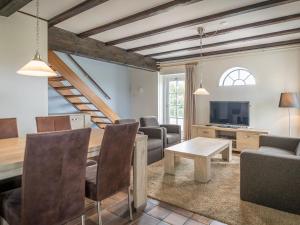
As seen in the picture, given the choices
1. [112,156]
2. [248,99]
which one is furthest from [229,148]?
[112,156]

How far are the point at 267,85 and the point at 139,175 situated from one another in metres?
3.81

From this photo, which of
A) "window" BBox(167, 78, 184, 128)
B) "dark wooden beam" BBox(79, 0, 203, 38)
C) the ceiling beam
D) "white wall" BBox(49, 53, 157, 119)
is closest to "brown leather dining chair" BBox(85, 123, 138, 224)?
"dark wooden beam" BBox(79, 0, 203, 38)

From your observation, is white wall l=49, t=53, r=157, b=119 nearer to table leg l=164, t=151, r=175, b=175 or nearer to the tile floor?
table leg l=164, t=151, r=175, b=175

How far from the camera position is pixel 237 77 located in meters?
5.12

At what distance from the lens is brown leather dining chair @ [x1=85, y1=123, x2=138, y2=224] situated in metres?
1.74

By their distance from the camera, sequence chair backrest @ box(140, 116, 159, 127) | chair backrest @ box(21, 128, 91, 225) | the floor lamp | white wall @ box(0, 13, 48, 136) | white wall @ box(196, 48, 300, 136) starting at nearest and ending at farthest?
chair backrest @ box(21, 128, 91, 225) → white wall @ box(0, 13, 48, 136) → the floor lamp → white wall @ box(196, 48, 300, 136) → chair backrest @ box(140, 116, 159, 127)

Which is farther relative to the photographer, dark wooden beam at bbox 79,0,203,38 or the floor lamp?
the floor lamp

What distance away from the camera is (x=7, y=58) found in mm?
2793

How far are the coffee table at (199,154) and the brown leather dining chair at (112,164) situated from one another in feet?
4.32

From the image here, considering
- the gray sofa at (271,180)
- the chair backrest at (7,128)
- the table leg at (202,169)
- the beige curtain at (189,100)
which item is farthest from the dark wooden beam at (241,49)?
the chair backrest at (7,128)

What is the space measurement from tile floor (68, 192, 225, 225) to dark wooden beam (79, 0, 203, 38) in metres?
2.38

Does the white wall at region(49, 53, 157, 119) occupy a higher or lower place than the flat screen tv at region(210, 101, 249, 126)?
higher

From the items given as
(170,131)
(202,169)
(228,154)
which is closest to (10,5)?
(202,169)

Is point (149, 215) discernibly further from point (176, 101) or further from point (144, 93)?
point (144, 93)
